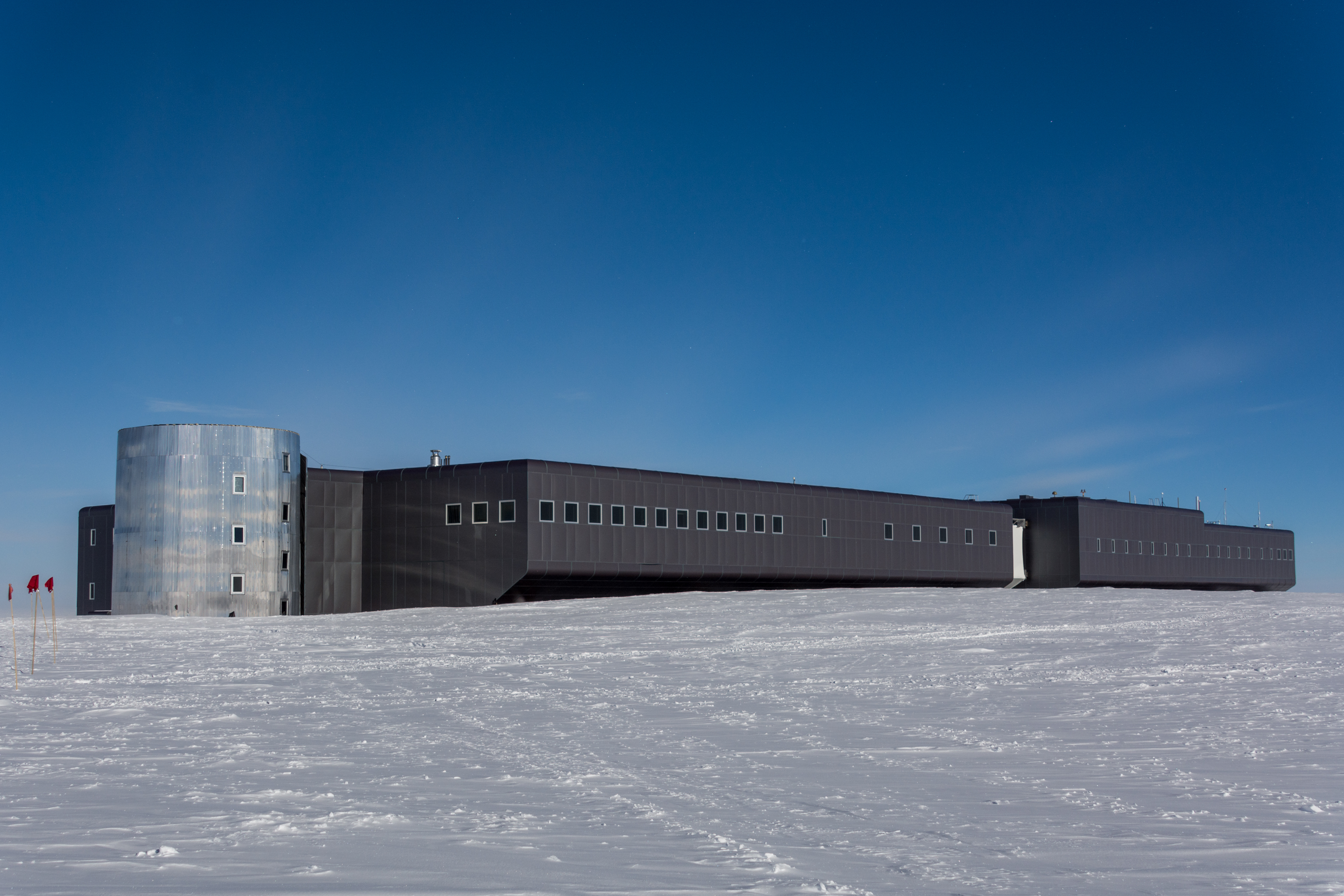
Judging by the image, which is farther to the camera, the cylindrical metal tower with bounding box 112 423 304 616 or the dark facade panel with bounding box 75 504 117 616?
the dark facade panel with bounding box 75 504 117 616

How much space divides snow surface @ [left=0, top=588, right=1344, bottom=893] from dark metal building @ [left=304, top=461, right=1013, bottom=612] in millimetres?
18140

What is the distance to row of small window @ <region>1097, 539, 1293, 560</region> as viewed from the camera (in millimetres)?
63438

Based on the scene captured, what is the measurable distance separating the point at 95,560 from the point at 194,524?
14.4 metres

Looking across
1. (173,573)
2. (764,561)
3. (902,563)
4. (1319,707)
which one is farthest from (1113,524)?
(1319,707)

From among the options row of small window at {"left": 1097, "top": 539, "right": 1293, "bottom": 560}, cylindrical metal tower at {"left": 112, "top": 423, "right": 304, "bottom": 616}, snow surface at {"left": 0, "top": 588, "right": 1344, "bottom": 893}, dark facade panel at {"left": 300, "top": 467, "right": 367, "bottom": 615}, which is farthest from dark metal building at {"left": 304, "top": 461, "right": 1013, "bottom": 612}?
row of small window at {"left": 1097, "top": 539, "right": 1293, "bottom": 560}

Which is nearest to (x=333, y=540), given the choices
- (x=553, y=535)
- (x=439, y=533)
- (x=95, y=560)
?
(x=439, y=533)

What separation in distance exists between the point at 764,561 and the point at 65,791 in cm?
3970

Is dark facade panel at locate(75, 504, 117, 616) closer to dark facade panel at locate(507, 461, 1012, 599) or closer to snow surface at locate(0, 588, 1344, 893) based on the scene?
dark facade panel at locate(507, 461, 1012, 599)

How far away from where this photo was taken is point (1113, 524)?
6356cm

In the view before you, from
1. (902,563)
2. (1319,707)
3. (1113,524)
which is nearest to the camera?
(1319,707)

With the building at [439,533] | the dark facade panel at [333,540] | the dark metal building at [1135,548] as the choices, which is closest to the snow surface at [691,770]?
the building at [439,533]

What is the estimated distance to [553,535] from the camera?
40531 mm

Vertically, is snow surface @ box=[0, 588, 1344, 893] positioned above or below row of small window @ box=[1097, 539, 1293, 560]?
below

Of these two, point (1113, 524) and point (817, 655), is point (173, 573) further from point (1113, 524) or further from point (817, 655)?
point (1113, 524)
